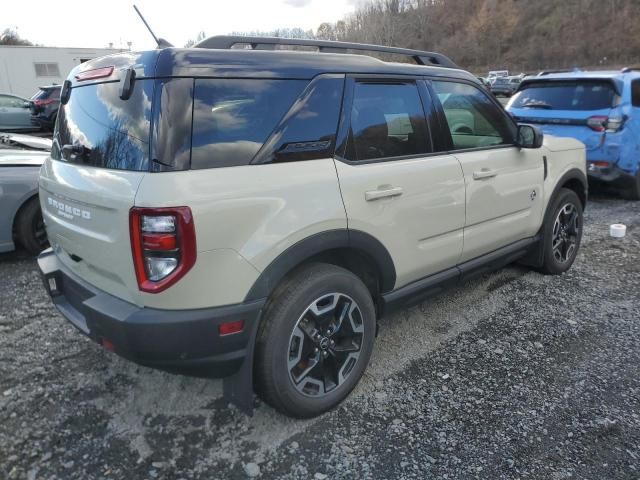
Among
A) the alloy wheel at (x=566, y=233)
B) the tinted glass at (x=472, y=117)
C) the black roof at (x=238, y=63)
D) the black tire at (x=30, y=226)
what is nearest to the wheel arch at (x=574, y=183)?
the alloy wheel at (x=566, y=233)

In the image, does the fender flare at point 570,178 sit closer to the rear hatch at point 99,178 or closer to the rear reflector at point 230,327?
the rear reflector at point 230,327

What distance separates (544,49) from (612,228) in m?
78.0

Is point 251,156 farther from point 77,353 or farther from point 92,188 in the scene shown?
point 77,353

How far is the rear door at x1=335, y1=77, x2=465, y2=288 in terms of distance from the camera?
260 cm

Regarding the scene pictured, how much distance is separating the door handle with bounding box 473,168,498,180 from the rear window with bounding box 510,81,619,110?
439cm

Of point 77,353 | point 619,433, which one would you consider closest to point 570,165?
point 619,433

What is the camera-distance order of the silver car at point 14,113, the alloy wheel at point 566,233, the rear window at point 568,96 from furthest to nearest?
the silver car at point 14,113
the rear window at point 568,96
the alloy wheel at point 566,233

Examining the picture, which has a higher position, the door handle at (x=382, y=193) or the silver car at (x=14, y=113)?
the silver car at (x=14, y=113)

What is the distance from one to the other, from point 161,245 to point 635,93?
733 centimetres

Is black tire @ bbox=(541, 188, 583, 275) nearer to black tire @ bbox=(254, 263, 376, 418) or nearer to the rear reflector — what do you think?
black tire @ bbox=(254, 263, 376, 418)

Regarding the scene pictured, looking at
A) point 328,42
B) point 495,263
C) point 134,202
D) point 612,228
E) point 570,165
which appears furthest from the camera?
point 612,228

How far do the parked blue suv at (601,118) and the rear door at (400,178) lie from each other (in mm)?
4606

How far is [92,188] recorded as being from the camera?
2.20m

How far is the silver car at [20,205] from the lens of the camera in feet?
15.2
